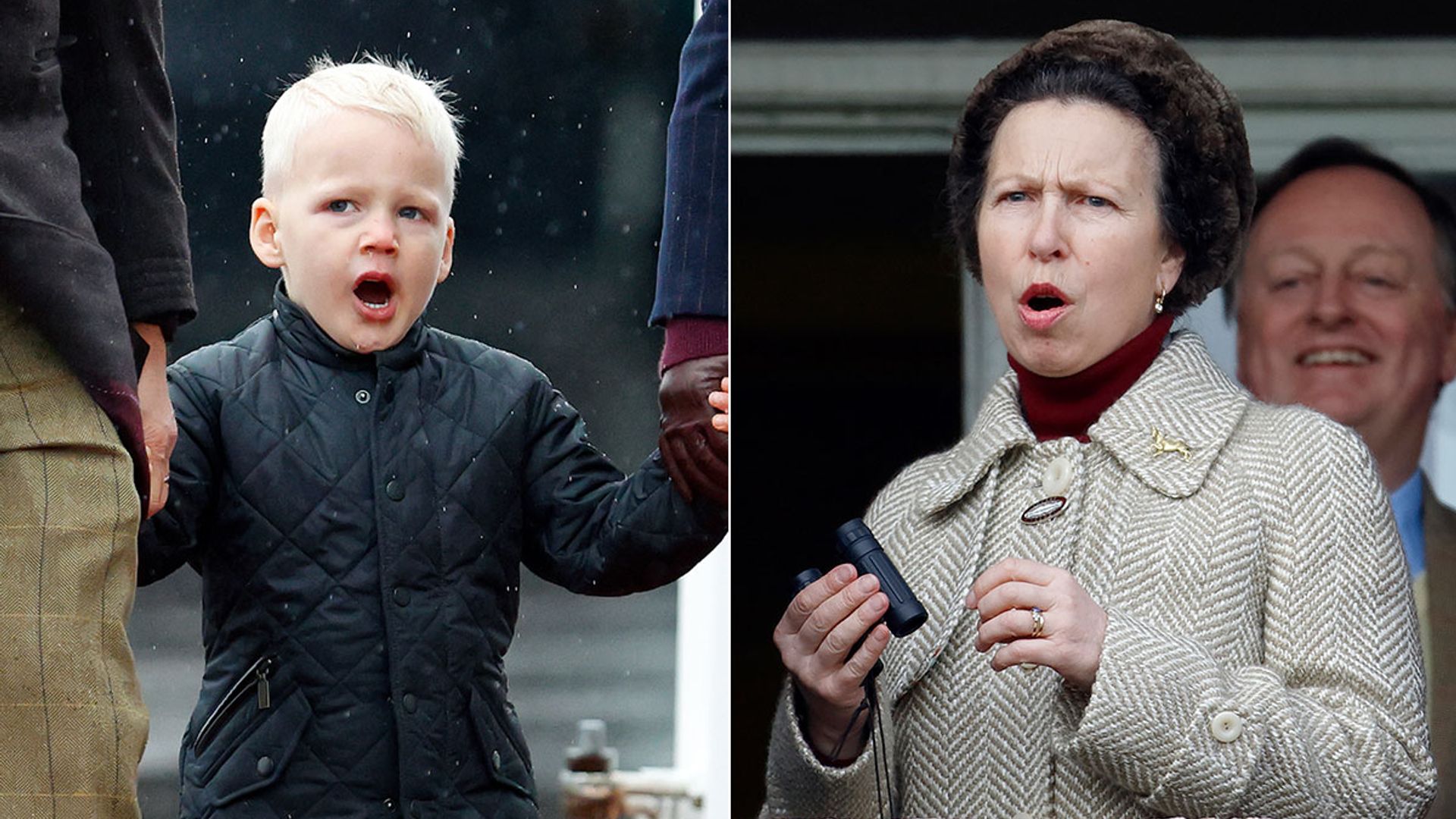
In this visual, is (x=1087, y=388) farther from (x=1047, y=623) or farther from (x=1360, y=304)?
(x=1360, y=304)

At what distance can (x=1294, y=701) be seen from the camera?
3055 millimetres

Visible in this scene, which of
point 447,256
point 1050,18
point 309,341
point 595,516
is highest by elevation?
point 1050,18

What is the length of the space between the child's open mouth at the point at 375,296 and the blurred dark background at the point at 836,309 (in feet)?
1.91

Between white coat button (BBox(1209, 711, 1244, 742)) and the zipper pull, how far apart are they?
1.27m

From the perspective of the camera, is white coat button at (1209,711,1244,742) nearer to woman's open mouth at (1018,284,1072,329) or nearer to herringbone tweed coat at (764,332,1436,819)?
herringbone tweed coat at (764,332,1436,819)

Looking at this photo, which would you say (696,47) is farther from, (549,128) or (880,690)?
(880,690)

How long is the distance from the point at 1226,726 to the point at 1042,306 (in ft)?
2.30

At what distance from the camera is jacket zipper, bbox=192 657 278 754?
310 cm

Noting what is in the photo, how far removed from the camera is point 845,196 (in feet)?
11.9

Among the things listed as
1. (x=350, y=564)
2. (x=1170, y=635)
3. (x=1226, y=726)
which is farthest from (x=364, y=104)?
(x=1226, y=726)

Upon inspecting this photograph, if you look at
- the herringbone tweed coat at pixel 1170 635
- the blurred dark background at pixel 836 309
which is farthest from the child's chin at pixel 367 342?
the herringbone tweed coat at pixel 1170 635

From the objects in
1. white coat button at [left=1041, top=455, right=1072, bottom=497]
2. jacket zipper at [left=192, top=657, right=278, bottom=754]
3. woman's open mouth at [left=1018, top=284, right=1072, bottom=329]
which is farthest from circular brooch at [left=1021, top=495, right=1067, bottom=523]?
jacket zipper at [left=192, top=657, right=278, bottom=754]

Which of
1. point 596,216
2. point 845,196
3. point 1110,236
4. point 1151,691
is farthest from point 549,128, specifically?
point 1151,691

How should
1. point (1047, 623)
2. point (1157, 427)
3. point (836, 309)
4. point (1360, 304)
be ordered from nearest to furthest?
point (1047, 623)
point (1157, 427)
point (836, 309)
point (1360, 304)
